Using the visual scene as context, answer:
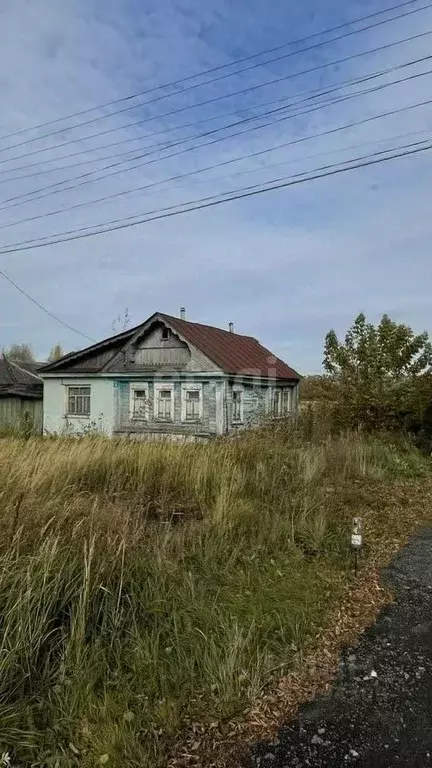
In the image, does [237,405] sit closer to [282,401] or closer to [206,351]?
[206,351]

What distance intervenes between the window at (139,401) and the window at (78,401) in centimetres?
216

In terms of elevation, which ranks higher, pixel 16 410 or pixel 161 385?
pixel 161 385

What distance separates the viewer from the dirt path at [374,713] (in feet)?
7.97

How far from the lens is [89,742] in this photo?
246cm

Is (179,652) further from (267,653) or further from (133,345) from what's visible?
(133,345)

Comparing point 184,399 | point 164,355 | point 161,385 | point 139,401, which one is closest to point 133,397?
point 139,401

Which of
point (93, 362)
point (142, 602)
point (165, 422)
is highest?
point (93, 362)

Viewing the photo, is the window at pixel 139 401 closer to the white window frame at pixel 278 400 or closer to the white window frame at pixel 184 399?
the white window frame at pixel 184 399

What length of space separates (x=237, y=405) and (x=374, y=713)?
655 inches

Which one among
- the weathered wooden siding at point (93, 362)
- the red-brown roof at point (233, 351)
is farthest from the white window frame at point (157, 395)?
the weathered wooden siding at point (93, 362)

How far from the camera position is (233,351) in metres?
20.9

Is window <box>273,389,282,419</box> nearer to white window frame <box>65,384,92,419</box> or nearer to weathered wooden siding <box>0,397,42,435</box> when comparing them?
white window frame <box>65,384,92,419</box>

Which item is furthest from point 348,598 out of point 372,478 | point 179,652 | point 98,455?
point 372,478

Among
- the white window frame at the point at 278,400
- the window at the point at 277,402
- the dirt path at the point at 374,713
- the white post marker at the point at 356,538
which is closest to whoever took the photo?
the dirt path at the point at 374,713
